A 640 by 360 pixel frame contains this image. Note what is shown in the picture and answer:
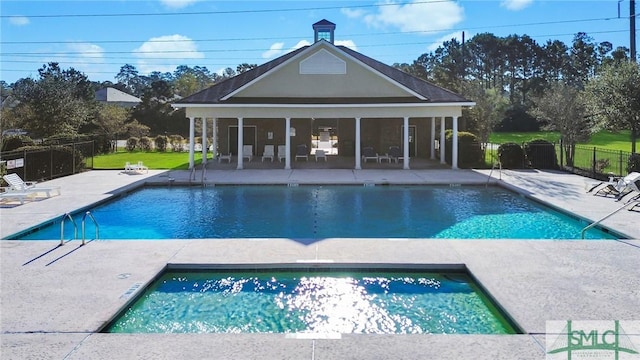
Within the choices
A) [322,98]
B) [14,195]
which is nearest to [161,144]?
[322,98]

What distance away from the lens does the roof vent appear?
99.6 ft

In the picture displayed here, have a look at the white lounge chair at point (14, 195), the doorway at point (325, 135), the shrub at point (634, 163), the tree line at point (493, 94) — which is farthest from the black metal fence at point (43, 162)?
the shrub at point (634, 163)

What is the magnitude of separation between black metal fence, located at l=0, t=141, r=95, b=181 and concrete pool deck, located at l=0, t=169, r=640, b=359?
251 inches

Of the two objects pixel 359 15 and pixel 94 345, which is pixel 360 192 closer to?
pixel 94 345

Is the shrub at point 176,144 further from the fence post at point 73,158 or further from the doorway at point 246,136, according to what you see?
the fence post at point 73,158

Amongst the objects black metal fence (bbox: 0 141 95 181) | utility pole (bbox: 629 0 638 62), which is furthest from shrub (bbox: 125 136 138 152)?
utility pole (bbox: 629 0 638 62)

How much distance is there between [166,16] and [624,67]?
30003mm

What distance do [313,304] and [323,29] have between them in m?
25.7

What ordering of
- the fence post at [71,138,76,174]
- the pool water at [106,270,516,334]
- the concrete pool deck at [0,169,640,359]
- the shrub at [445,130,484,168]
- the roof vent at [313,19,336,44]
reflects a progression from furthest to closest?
the roof vent at [313,19,336,44] → the shrub at [445,130,484,168] → the fence post at [71,138,76,174] → the pool water at [106,270,516,334] → the concrete pool deck at [0,169,640,359]

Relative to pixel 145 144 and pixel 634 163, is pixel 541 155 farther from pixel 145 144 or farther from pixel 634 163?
pixel 145 144

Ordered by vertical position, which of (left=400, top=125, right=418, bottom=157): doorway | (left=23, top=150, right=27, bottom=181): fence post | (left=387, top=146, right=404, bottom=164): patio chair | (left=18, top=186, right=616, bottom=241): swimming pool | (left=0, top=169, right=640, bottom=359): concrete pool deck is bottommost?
(left=0, top=169, right=640, bottom=359): concrete pool deck

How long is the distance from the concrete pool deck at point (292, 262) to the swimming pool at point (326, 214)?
4.55ft

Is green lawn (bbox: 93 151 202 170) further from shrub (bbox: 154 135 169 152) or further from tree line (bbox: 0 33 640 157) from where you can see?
shrub (bbox: 154 135 169 152)

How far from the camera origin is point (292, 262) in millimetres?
8695
